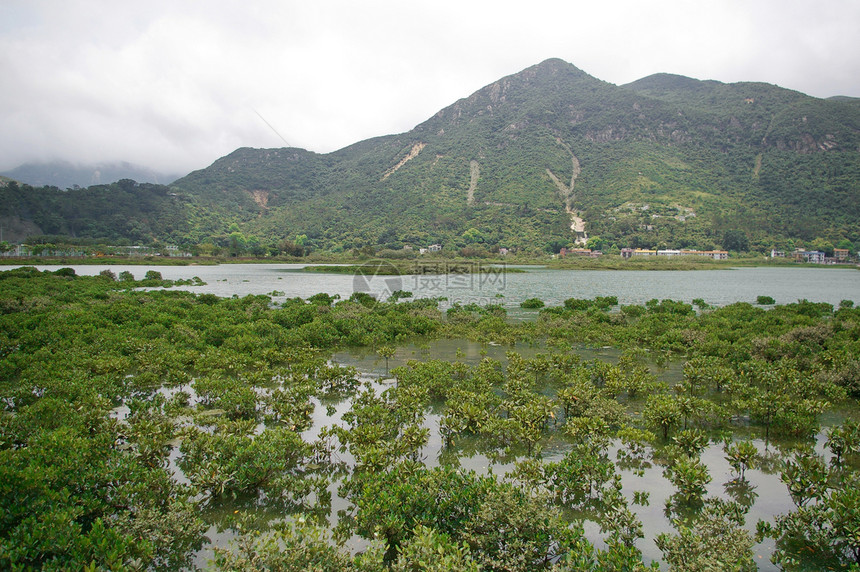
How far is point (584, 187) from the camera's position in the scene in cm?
15775

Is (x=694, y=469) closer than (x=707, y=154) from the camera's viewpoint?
Yes

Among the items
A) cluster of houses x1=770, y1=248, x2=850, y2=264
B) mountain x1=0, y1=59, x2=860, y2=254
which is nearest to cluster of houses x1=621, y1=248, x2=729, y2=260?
mountain x1=0, y1=59, x2=860, y2=254

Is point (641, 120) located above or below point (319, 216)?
A: above

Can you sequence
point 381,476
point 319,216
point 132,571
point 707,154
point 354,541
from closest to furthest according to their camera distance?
point 132,571 → point 354,541 → point 381,476 → point 319,216 → point 707,154

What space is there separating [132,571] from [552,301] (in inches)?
1430

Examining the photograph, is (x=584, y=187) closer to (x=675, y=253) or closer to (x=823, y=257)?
(x=675, y=253)

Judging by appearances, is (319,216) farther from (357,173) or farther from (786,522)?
(786,522)

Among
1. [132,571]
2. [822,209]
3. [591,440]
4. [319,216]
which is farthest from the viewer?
[319,216]

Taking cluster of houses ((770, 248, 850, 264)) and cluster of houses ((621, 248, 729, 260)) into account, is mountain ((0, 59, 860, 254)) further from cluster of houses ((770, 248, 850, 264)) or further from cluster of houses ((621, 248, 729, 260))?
cluster of houses ((770, 248, 850, 264))

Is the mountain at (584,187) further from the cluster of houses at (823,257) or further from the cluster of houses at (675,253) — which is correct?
the cluster of houses at (823,257)

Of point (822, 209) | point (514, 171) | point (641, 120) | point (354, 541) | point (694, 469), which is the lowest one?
point (354, 541)

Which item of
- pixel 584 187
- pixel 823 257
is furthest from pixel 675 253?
pixel 584 187

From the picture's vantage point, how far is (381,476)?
6.84 metres

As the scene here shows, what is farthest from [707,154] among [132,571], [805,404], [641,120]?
[132,571]
